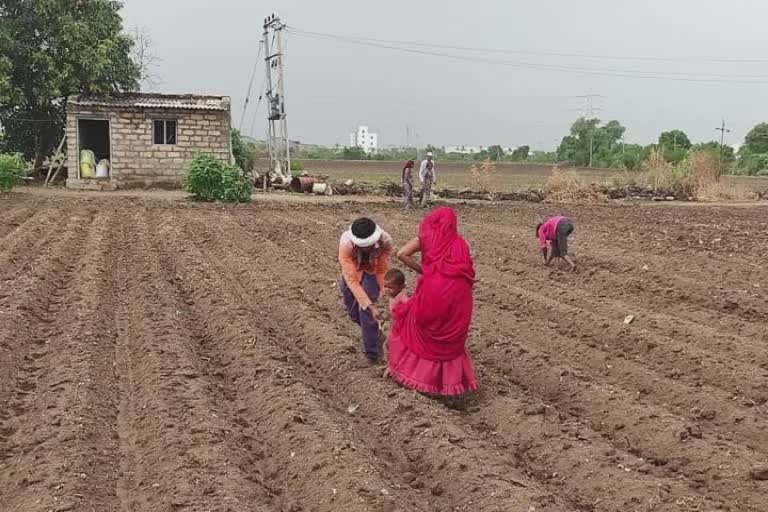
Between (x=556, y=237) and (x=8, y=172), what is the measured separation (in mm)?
16304

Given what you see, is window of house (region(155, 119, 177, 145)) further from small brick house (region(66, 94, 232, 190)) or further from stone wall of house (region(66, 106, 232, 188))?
stone wall of house (region(66, 106, 232, 188))

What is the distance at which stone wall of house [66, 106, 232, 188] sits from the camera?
25.0 m

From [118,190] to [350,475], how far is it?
73.9 ft

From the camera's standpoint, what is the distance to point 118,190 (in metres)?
25.1

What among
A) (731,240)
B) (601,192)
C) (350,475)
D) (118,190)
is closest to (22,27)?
(118,190)

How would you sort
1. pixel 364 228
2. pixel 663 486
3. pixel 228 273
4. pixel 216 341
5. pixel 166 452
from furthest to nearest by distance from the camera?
pixel 228 273 → pixel 216 341 → pixel 364 228 → pixel 166 452 → pixel 663 486

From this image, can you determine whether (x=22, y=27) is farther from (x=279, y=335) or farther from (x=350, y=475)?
(x=350, y=475)

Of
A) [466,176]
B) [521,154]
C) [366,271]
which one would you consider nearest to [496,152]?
[521,154]

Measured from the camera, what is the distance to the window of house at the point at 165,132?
25453 millimetres

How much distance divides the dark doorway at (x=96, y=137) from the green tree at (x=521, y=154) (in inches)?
1860

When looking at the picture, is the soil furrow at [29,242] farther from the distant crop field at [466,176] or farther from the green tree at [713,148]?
the green tree at [713,148]

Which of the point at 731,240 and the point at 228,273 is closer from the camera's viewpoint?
the point at 228,273

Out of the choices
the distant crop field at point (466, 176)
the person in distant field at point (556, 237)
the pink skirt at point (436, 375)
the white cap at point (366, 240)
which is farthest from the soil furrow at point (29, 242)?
the distant crop field at point (466, 176)

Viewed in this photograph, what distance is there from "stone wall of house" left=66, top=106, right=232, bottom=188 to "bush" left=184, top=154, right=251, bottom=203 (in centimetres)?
463
